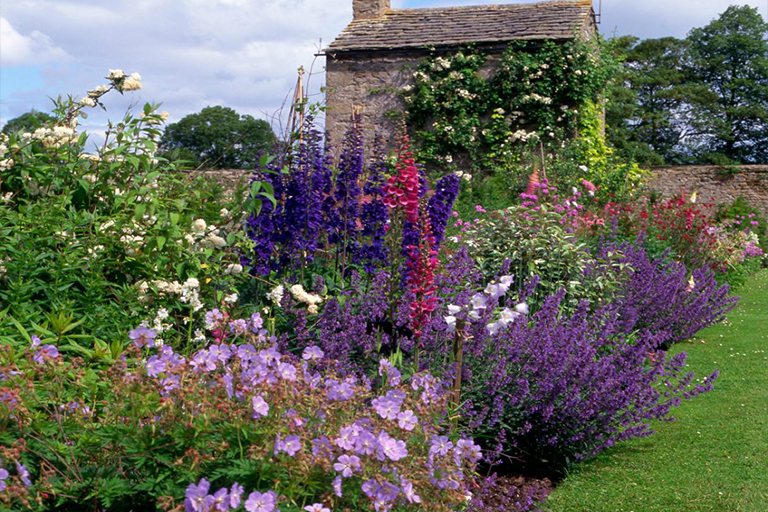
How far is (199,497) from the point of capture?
1749 millimetres

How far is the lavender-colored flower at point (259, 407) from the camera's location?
194cm

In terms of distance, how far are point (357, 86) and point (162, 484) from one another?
13.7 meters

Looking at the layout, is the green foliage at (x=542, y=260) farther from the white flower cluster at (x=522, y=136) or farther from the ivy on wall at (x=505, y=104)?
the white flower cluster at (x=522, y=136)

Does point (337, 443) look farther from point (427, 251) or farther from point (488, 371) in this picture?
point (488, 371)

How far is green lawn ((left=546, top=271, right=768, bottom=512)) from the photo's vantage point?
12.2 feet

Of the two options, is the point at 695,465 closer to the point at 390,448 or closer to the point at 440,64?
the point at 390,448

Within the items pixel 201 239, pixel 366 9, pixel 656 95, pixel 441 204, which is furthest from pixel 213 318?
pixel 656 95

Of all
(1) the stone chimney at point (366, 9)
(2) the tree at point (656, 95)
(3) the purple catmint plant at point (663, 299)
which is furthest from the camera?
(2) the tree at point (656, 95)

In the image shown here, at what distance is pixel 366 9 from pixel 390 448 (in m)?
15.4

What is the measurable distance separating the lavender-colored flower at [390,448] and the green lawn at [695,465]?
188cm

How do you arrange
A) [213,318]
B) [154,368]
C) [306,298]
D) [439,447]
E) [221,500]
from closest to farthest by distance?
[221,500] < [154,368] < [439,447] < [213,318] < [306,298]

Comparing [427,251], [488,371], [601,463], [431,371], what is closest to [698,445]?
[601,463]

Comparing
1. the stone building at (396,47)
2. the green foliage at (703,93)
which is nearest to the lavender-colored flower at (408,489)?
the stone building at (396,47)

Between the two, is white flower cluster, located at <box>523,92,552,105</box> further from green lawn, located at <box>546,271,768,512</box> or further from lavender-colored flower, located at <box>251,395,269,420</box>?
lavender-colored flower, located at <box>251,395,269,420</box>
